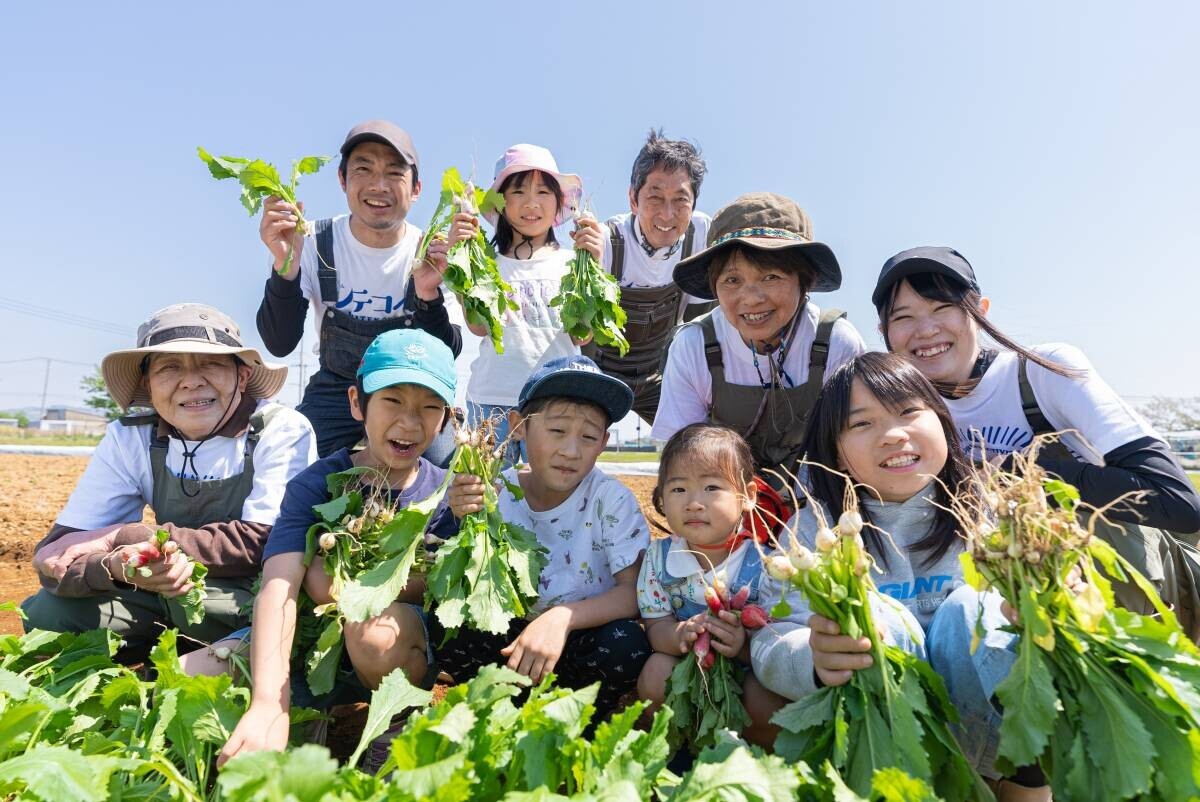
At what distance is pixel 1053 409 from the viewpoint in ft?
10.3

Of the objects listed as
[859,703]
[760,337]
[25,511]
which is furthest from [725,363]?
[25,511]

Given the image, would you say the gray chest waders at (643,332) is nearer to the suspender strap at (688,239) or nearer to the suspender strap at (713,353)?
the suspender strap at (688,239)

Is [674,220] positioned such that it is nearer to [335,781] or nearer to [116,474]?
[116,474]

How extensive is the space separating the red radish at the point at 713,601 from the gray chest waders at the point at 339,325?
8.27 ft

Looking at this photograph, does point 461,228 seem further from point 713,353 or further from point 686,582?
point 686,582

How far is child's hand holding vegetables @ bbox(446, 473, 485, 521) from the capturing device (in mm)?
2854

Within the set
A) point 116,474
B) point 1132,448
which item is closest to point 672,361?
point 1132,448

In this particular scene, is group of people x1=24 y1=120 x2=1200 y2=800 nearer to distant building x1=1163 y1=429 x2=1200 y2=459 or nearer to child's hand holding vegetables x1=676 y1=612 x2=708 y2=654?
child's hand holding vegetables x1=676 y1=612 x2=708 y2=654

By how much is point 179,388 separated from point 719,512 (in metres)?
2.61

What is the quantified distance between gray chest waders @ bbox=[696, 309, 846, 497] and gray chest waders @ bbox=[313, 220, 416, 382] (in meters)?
1.83

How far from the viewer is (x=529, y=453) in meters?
3.35

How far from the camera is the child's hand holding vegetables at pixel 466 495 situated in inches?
112

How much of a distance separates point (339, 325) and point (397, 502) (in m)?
1.67

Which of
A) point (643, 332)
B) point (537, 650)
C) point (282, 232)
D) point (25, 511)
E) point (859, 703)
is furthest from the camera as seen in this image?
point (25, 511)
